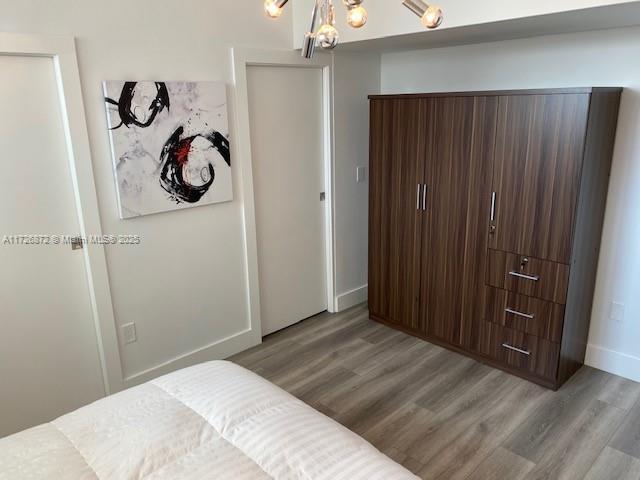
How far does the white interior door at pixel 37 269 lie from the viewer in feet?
7.53

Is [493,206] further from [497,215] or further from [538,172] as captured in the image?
[538,172]

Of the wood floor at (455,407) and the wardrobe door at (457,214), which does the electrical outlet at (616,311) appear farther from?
the wardrobe door at (457,214)

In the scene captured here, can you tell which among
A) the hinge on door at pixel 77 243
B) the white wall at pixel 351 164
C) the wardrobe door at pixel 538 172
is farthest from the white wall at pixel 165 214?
the wardrobe door at pixel 538 172

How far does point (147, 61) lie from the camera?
264cm

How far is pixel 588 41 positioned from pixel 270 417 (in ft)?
8.90

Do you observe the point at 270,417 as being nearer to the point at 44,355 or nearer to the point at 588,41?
the point at 44,355

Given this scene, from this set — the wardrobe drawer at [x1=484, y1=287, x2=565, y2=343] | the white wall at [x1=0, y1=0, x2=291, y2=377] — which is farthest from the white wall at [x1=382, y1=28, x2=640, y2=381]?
the white wall at [x1=0, y1=0, x2=291, y2=377]

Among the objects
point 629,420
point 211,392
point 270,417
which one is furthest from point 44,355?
point 629,420

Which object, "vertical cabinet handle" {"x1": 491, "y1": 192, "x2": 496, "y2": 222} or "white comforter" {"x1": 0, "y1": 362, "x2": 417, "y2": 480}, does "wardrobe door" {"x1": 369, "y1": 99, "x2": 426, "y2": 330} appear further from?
"white comforter" {"x1": 0, "y1": 362, "x2": 417, "y2": 480}

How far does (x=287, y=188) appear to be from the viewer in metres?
3.54

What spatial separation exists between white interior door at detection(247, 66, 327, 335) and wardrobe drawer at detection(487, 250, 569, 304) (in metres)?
1.38

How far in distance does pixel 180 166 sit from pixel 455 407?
209 centimetres

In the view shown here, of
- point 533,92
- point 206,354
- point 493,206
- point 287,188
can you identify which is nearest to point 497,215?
point 493,206

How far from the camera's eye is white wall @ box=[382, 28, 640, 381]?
2734mm
